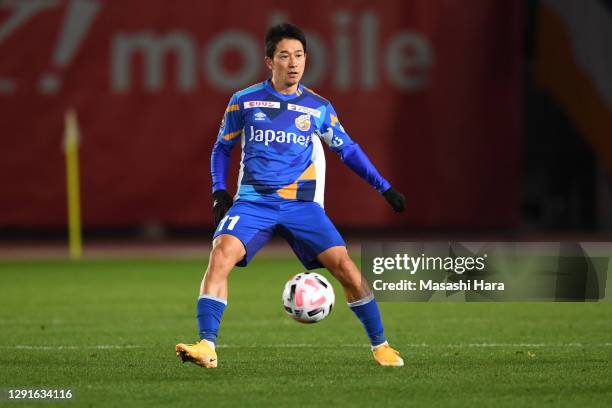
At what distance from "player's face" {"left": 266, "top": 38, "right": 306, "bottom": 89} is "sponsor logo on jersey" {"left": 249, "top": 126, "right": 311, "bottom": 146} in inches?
13.2

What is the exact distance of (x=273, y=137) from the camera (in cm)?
772

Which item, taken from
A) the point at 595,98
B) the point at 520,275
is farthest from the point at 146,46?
the point at 520,275

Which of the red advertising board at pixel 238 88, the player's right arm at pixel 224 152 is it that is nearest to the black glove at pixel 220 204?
the player's right arm at pixel 224 152

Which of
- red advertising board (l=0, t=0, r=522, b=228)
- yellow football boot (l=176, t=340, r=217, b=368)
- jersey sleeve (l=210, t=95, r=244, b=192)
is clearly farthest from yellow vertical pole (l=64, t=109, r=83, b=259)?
yellow football boot (l=176, t=340, r=217, b=368)

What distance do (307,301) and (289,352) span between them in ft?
3.33

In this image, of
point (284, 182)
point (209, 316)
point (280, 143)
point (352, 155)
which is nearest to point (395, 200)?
point (352, 155)

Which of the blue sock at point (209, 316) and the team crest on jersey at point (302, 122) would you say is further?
the team crest on jersey at point (302, 122)

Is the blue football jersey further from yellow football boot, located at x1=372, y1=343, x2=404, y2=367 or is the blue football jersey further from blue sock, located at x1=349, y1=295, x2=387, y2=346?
yellow football boot, located at x1=372, y1=343, x2=404, y2=367

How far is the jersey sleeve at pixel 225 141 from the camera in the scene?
782 centimetres

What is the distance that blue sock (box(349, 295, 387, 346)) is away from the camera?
25.5ft

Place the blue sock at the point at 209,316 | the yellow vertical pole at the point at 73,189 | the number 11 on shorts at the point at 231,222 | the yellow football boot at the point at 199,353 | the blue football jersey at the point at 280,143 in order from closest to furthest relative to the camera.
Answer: the yellow football boot at the point at 199,353 → the blue sock at the point at 209,316 → the number 11 on shorts at the point at 231,222 → the blue football jersey at the point at 280,143 → the yellow vertical pole at the point at 73,189

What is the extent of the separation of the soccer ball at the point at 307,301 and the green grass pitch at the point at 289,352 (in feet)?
1.15

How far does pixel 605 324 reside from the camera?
10578 millimetres

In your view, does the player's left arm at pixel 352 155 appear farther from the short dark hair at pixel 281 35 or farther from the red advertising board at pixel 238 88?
the red advertising board at pixel 238 88
